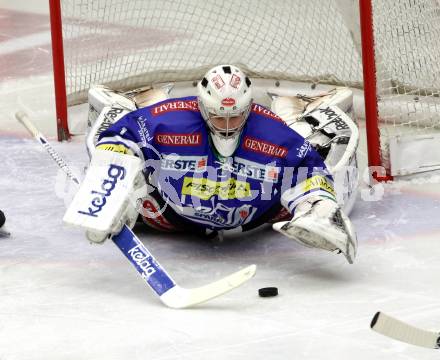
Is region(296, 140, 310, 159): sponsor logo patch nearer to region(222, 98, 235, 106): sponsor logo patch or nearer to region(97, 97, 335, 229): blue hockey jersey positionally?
region(97, 97, 335, 229): blue hockey jersey

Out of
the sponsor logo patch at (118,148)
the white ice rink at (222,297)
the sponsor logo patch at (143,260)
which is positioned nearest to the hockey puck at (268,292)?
the white ice rink at (222,297)

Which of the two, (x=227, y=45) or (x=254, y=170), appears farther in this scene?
(x=227, y=45)

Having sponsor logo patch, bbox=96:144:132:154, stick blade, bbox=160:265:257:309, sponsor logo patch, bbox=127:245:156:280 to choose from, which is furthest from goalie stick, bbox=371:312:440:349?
sponsor logo patch, bbox=96:144:132:154

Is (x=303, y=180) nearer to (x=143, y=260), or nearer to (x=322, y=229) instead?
(x=322, y=229)

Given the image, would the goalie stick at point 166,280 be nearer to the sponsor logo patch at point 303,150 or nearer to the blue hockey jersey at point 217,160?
the blue hockey jersey at point 217,160

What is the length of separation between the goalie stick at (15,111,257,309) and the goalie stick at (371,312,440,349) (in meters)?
0.83

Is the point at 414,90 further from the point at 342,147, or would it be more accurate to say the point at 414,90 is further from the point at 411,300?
the point at 411,300

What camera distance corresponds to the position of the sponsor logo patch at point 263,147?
4.98m

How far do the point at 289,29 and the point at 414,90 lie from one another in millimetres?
1041

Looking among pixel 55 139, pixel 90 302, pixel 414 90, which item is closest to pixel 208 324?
pixel 90 302

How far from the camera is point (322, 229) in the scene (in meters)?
4.76

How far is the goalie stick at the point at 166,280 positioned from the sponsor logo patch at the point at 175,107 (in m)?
0.50

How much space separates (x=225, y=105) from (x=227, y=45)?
7.36 ft

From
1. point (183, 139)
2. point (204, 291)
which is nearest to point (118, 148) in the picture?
point (183, 139)
